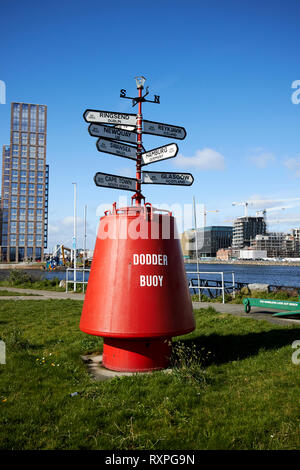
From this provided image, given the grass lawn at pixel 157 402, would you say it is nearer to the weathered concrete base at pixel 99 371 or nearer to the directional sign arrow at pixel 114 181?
the weathered concrete base at pixel 99 371

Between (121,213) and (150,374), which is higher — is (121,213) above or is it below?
above

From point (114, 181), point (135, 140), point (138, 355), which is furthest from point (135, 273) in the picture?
point (135, 140)

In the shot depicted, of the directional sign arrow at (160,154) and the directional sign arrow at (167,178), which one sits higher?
the directional sign arrow at (160,154)

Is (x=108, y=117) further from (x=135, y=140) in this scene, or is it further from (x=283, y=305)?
(x=283, y=305)

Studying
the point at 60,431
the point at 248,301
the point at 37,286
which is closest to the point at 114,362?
the point at 60,431

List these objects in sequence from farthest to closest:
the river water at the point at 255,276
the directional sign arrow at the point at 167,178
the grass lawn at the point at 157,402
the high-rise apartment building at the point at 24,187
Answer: the high-rise apartment building at the point at 24,187 < the river water at the point at 255,276 < the directional sign arrow at the point at 167,178 < the grass lawn at the point at 157,402

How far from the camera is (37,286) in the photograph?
2638cm

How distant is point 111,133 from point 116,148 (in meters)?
0.35

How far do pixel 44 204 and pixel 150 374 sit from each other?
193 meters

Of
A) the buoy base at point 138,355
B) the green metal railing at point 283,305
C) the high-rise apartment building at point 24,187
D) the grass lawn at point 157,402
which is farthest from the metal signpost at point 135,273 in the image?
the high-rise apartment building at point 24,187

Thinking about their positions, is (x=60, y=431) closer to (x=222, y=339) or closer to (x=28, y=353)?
(x=28, y=353)

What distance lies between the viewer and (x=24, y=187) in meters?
188

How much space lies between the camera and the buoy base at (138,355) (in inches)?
263

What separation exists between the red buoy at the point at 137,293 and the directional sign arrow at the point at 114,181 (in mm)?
417
